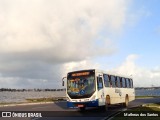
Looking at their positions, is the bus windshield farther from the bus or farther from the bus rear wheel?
the bus rear wheel

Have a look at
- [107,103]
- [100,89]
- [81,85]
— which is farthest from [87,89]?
[107,103]

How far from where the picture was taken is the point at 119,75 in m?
32.8

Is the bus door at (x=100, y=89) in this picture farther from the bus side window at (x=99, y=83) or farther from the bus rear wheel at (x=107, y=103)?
the bus rear wheel at (x=107, y=103)

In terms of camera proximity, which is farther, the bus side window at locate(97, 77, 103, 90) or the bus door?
the bus side window at locate(97, 77, 103, 90)

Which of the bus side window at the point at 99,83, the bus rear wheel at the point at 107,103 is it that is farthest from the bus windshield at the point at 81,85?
the bus rear wheel at the point at 107,103

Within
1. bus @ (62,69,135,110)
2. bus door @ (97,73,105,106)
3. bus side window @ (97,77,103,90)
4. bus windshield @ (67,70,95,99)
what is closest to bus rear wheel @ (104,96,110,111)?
bus @ (62,69,135,110)

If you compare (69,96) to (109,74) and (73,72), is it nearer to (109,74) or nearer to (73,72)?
(73,72)

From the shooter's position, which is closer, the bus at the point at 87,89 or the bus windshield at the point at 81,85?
the bus at the point at 87,89

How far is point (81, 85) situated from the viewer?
25.9m

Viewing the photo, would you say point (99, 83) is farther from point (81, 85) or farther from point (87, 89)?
point (81, 85)

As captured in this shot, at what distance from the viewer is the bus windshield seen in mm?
25781

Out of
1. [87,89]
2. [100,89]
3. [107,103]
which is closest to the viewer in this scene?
[87,89]

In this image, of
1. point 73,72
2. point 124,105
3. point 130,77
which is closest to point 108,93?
point 73,72

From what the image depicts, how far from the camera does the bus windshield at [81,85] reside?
25781mm
